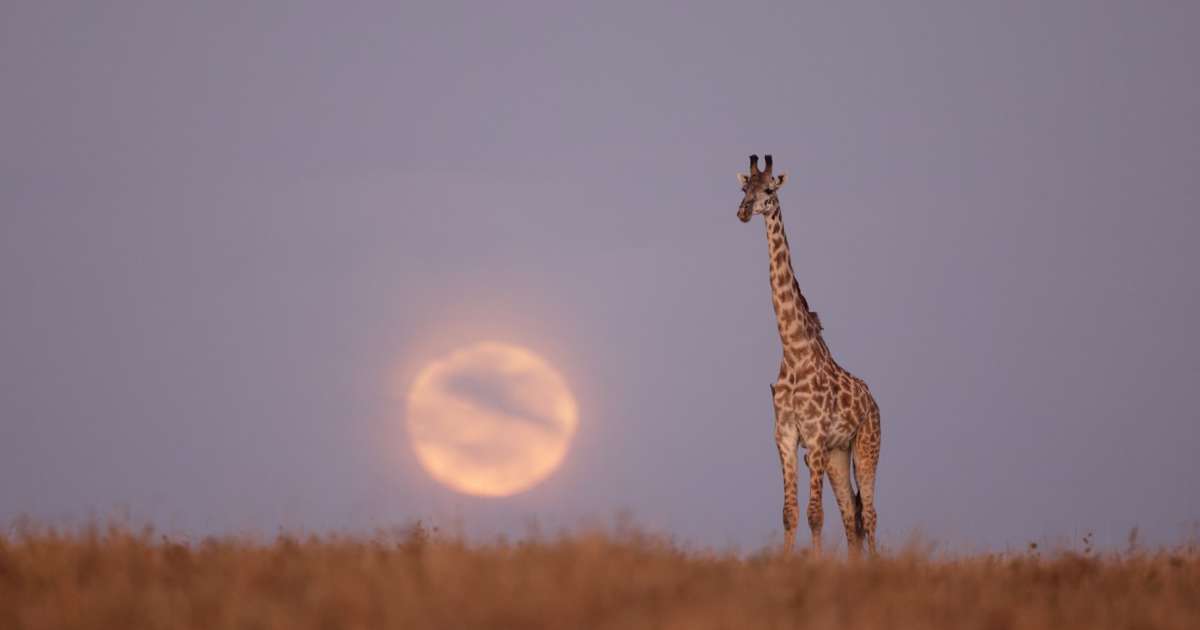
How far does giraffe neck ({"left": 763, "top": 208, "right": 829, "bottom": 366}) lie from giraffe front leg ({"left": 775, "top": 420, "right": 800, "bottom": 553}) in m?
1.03

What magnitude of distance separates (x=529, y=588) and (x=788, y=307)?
9.04 m

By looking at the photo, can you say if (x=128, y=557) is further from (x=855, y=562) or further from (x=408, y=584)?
(x=855, y=562)

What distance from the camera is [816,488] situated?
50.7ft

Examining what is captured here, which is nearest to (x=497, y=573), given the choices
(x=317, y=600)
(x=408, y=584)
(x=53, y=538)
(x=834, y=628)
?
(x=408, y=584)

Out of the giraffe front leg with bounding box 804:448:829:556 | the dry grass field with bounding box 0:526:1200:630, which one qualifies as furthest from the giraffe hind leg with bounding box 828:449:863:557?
the dry grass field with bounding box 0:526:1200:630

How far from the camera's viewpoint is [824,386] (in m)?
16.1

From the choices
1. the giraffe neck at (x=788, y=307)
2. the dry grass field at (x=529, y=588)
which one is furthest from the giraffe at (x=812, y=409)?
the dry grass field at (x=529, y=588)

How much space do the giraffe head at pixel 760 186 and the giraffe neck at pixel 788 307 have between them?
0.24 m

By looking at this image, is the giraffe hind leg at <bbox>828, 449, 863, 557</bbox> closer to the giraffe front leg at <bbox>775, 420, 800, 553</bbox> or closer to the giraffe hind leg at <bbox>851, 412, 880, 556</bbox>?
the giraffe hind leg at <bbox>851, 412, 880, 556</bbox>

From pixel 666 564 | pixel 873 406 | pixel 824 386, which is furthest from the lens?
pixel 873 406

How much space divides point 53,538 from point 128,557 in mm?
1276

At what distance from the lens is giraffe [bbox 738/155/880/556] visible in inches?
618

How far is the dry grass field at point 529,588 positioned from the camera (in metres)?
8.20

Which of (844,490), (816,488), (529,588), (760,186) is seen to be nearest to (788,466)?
(816,488)
